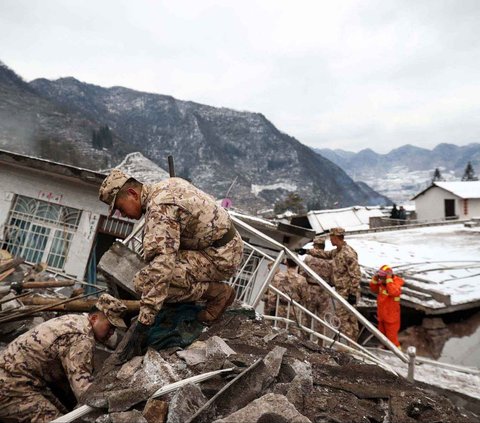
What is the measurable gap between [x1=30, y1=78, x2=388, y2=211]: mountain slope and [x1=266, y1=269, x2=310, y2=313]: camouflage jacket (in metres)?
75.5

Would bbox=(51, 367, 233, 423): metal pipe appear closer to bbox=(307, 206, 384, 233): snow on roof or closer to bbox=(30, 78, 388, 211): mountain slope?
bbox=(307, 206, 384, 233): snow on roof

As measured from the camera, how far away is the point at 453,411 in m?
2.53

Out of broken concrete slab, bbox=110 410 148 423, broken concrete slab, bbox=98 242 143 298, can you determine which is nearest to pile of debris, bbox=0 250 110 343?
broken concrete slab, bbox=98 242 143 298

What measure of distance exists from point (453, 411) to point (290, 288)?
14.8 feet

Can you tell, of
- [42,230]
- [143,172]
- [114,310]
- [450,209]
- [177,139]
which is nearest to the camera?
[114,310]

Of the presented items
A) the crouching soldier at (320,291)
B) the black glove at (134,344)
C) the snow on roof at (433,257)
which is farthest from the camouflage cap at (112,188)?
the snow on roof at (433,257)

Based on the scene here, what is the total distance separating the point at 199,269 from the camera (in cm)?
336

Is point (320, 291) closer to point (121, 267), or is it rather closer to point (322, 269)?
point (322, 269)

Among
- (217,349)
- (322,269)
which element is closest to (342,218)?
(322,269)

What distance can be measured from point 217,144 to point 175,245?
11657 cm

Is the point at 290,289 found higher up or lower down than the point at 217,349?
higher up

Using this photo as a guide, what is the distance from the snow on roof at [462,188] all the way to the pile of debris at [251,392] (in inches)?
1421

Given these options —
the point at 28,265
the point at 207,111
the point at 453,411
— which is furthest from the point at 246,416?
the point at 207,111

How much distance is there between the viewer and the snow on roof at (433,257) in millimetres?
9042
